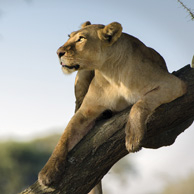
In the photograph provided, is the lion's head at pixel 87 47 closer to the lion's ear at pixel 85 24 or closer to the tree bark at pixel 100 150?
the lion's ear at pixel 85 24

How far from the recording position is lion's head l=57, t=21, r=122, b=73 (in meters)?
4.35

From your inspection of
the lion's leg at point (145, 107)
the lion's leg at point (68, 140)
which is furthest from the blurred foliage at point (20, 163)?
the lion's leg at point (145, 107)

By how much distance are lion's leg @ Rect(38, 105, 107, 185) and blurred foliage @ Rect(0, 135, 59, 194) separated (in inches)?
672

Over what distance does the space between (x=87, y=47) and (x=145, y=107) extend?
2.60 feet

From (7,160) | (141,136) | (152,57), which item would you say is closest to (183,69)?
(152,57)

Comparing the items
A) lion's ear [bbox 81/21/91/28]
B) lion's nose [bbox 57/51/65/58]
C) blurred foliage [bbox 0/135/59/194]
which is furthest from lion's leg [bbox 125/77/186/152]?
blurred foliage [bbox 0/135/59/194]

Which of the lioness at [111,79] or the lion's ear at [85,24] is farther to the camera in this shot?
the lion's ear at [85,24]

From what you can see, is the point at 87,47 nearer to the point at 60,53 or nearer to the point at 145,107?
the point at 60,53

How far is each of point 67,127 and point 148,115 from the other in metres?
0.89

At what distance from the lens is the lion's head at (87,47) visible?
435 centimetres

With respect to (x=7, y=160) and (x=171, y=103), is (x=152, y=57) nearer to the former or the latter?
(x=171, y=103)

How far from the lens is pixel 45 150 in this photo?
24500 millimetres

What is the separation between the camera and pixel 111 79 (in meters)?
4.58

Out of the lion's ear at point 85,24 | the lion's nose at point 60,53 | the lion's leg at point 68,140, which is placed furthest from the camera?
the lion's ear at point 85,24
